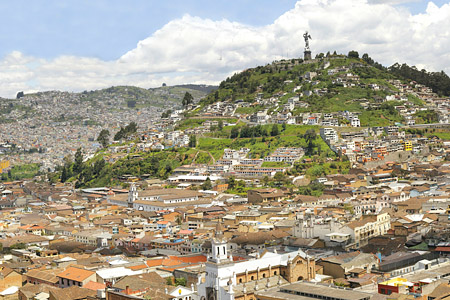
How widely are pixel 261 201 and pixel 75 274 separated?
2966cm

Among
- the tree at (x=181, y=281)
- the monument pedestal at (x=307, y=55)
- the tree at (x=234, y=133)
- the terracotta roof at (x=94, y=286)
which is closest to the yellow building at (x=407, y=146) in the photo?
the tree at (x=234, y=133)

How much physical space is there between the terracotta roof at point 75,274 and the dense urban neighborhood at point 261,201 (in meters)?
0.10

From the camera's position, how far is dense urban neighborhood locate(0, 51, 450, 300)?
2889 centimetres

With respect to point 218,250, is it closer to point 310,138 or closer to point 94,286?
point 94,286

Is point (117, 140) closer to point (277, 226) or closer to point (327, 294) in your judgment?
point (277, 226)

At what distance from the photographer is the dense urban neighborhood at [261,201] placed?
28.9 meters

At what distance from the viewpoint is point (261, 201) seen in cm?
6125

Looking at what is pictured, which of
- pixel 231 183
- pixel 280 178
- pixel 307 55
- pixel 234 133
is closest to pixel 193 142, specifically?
pixel 234 133

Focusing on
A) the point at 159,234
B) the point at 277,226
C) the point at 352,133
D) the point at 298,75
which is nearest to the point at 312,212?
the point at 277,226

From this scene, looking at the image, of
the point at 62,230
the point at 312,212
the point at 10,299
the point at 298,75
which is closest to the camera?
the point at 10,299

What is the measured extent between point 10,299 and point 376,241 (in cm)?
1978

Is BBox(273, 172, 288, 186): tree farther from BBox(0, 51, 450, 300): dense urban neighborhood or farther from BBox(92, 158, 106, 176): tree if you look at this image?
BBox(92, 158, 106, 176): tree

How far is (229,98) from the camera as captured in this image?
357 ft

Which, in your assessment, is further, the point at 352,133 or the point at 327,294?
the point at 352,133
